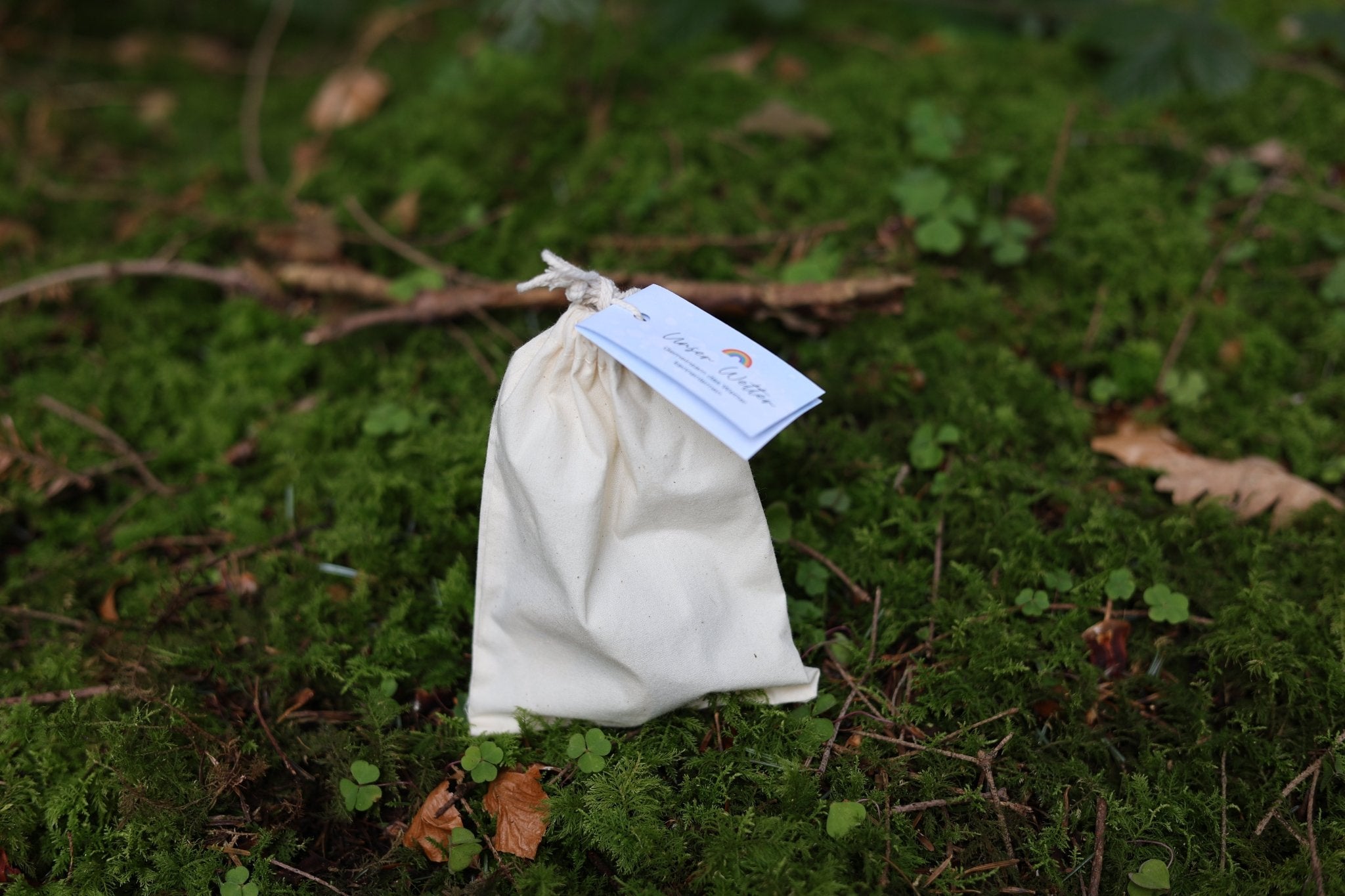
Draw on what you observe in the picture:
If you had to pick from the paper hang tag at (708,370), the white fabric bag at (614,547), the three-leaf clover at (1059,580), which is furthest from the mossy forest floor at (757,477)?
the paper hang tag at (708,370)

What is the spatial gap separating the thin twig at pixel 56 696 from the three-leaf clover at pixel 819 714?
145 centimetres

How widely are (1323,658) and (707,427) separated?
135cm

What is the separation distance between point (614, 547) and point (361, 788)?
691 millimetres

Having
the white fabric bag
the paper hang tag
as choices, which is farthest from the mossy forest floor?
the paper hang tag

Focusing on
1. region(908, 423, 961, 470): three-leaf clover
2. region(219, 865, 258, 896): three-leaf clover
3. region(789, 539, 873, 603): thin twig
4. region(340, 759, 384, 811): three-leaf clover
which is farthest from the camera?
region(908, 423, 961, 470): three-leaf clover

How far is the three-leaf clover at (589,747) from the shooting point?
1.69 meters

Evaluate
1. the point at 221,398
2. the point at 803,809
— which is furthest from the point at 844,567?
the point at 221,398

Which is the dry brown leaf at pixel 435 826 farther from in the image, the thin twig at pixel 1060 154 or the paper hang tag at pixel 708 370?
the thin twig at pixel 1060 154

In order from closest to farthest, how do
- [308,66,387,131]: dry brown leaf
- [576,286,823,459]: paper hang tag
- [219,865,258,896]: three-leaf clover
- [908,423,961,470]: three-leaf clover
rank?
[576,286,823,459]: paper hang tag
[219,865,258,896]: three-leaf clover
[908,423,961,470]: three-leaf clover
[308,66,387,131]: dry brown leaf

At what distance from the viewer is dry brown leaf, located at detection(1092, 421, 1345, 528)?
80.2 inches

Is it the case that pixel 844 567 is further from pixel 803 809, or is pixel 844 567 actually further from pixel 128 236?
pixel 128 236

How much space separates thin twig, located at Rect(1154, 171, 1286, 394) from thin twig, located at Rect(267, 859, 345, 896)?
2.33 meters

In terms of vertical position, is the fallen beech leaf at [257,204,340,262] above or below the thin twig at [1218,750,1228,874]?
above

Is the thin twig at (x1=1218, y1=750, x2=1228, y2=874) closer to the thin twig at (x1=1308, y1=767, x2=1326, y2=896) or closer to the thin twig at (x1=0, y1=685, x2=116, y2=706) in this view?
the thin twig at (x1=1308, y1=767, x2=1326, y2=896)
